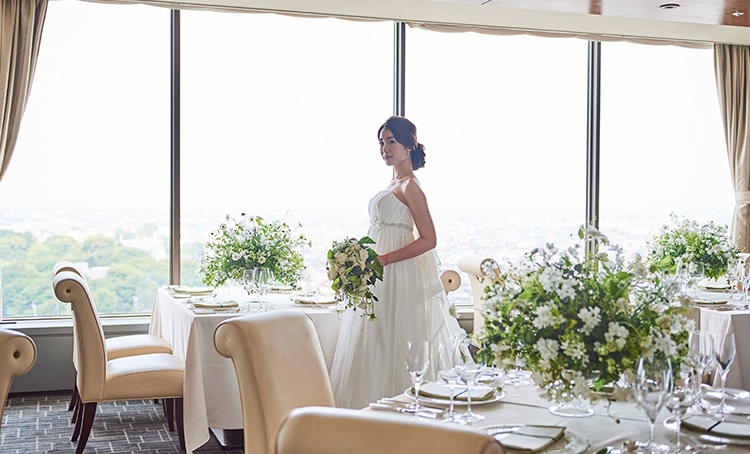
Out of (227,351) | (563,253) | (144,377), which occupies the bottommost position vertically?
(144,377)

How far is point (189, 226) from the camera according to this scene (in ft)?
20.6

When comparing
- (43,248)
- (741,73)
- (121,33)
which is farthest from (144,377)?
(741,73)

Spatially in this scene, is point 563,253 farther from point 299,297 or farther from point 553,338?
point 299,297

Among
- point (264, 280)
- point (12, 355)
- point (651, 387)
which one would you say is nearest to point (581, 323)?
point (651, 387)

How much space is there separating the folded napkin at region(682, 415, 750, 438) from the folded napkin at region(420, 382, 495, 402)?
55cm

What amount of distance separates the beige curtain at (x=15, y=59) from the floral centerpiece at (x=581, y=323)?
4.65 meters

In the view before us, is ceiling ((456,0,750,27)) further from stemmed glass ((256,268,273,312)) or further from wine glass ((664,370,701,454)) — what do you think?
wine glass ((664,370,701,454))

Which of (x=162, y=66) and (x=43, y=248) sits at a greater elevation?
(x=162, y=66)

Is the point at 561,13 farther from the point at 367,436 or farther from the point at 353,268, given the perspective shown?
the point at 367,436

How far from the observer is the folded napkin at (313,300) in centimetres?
472

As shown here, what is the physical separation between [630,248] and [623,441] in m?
5.63

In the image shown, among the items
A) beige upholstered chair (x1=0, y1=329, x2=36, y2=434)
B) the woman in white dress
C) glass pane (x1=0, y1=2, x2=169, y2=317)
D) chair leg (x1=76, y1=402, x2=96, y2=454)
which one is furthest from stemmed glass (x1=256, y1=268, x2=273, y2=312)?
beige upholstered chair (x1=0, y1=329, x2=36, y2=434)

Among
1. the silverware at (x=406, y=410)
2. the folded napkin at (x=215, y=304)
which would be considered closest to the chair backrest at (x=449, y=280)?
the folded napkin at (x=215, y=304)

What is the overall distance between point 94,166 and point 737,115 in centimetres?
560
